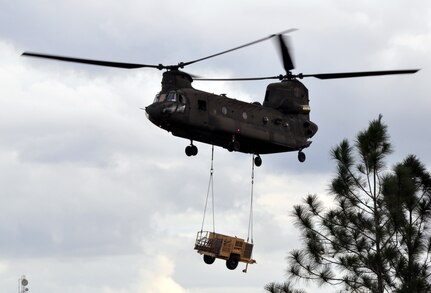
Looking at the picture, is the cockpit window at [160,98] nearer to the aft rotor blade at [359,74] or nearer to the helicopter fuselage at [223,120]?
the helicopter fuselage at [223,120]

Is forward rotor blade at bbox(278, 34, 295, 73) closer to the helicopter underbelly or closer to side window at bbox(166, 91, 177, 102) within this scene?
the helicopter underbelly

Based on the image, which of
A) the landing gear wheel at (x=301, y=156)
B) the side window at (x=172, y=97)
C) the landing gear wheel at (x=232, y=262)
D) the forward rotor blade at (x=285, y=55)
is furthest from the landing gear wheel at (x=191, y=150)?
the forward rotor blade at (x=285, y=55)

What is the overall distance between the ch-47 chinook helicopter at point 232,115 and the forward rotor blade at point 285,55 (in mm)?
167

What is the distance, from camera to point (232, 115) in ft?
160

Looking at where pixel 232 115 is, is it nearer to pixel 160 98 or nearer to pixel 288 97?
pixel 160 98

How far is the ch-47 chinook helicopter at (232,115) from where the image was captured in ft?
153

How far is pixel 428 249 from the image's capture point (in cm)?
4219

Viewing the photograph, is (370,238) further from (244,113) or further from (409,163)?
(244,113)

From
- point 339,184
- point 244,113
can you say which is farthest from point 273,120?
point 339,184

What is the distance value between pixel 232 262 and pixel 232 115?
6.40 m

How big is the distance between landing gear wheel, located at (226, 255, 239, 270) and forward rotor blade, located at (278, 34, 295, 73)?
1204cm

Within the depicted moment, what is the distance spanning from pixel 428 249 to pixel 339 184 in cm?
449

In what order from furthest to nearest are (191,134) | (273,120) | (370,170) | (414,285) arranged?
(273,120) → (191,134) → (370,170) → (414,285)

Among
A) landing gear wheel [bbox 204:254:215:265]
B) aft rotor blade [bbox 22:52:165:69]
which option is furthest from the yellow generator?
aft rotor blade [bbox 22:52:165:69]
